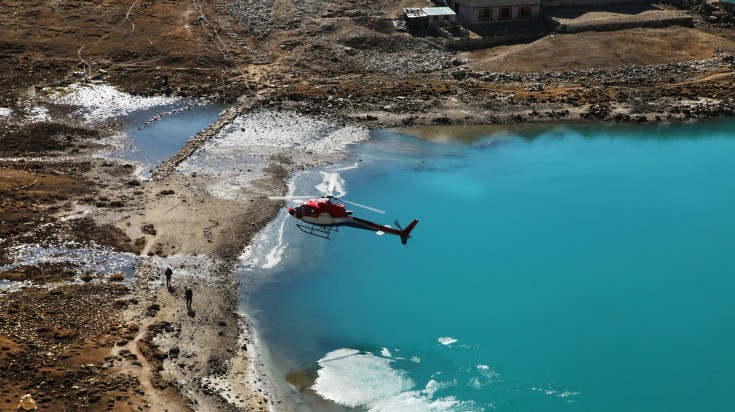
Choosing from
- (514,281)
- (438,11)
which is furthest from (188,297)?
(438,11)

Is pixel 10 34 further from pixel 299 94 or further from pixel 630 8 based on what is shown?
pixel 630 8

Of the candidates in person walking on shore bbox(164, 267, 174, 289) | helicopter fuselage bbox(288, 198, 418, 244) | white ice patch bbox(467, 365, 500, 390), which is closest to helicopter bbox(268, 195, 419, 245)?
helicopter fuselage bbox(288, 198, 418, 244)

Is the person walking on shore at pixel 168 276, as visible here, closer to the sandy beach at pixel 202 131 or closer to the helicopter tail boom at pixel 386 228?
the sandy beach at pixel 202 131

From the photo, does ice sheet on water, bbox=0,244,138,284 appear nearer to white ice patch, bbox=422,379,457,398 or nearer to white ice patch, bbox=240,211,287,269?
white ice patch, bbox=240,211,287,269

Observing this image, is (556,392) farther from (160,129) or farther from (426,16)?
(426,16)

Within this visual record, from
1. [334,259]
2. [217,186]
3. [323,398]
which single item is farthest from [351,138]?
[323,398]
